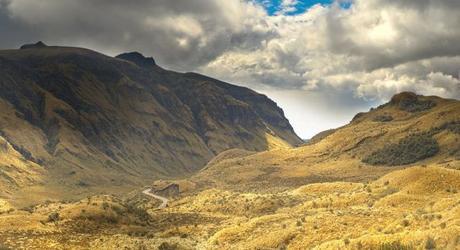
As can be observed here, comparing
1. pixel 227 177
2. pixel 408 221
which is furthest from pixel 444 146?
pixel 408 221

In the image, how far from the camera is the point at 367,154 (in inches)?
5448

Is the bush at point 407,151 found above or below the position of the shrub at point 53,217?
above

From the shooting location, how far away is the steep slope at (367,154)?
121562 mm

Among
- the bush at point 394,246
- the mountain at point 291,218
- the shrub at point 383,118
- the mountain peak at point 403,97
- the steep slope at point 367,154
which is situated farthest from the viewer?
the mountain peak at point 403,97

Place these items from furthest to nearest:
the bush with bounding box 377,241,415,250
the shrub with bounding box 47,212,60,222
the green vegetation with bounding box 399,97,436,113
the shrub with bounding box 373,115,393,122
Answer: the green vegetation with bounding box 399,97,436,113 → the shrub with bounding box 373,115,393,122 → the shrub with bounding box 47,212,60,222 → the bush with bounding box 377,241,415,250

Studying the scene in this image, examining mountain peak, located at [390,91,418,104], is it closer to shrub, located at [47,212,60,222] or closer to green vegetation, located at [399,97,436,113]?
green vegetation, located at [399,97,436,113]

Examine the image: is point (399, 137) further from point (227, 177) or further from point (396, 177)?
point (396, 177)

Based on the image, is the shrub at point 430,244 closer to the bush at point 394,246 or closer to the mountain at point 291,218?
the mountain at point 291,218

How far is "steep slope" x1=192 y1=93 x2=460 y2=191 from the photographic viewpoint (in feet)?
399

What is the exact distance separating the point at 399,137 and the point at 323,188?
233 feet

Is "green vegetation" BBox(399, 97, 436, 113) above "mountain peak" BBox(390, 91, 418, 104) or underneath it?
underneath

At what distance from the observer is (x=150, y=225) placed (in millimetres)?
62188

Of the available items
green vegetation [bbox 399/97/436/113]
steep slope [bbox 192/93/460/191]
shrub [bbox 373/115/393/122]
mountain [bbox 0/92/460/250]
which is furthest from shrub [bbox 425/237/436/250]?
green vegetation [bbox 399/97/436/113]

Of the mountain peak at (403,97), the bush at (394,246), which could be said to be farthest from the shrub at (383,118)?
the bush at (394,246)
